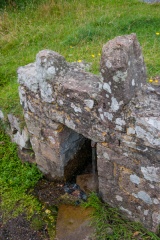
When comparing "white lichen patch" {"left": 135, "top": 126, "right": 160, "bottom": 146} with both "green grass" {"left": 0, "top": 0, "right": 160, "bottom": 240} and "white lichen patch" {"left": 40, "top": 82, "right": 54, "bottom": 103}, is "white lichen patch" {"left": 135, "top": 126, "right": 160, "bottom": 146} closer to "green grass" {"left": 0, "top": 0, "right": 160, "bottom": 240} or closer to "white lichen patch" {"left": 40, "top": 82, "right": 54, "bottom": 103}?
"white lichen patch" {"left": 40, "top": 82, "right": 54, "bottom": 103}

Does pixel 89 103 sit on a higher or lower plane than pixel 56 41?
higher

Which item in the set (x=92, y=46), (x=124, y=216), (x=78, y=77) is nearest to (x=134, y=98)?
(x=78, y=77)

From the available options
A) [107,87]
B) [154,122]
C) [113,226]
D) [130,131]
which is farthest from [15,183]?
[154,122]

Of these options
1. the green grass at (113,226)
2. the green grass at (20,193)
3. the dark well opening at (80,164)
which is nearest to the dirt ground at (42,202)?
the green grass at (20,193)

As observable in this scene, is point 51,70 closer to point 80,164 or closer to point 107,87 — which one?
point 107,87

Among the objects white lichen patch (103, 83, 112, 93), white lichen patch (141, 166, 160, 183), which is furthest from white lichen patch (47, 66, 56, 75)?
white lichen patch (141, 166, 160, 183)

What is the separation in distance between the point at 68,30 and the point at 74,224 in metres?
5.47

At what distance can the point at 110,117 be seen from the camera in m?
3.24

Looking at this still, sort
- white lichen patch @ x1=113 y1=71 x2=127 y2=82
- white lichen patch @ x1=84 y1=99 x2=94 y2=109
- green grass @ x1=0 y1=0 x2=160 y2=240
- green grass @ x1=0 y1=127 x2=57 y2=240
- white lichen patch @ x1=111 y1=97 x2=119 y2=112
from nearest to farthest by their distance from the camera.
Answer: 1. white lichen patch @ x1=113 y1=71 x2=127 y2=82
2. white lichen patch @ x1=111 y1=97 x2=119 y2=112
3. white lichen patch @ x1=84 y1=99 x2=94 y2=109
4. green grass @ x1=0 y1=127 x2=57 y2=240
5. green grass @ x1=0 y1=0 x2=160 y2=240

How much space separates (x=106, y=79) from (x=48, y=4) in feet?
23.7

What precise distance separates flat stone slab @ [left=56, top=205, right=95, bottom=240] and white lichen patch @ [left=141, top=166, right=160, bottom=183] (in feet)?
3.55

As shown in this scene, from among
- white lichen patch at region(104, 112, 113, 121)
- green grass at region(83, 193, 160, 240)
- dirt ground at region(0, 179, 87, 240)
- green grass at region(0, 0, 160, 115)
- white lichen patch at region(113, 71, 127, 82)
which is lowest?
dirt ground at region(0, 179, 87, 240)

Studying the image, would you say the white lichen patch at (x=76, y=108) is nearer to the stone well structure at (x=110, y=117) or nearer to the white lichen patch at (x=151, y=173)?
the stone well structure at (x=110, y=117)

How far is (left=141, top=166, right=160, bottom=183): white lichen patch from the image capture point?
3260 millimetres
